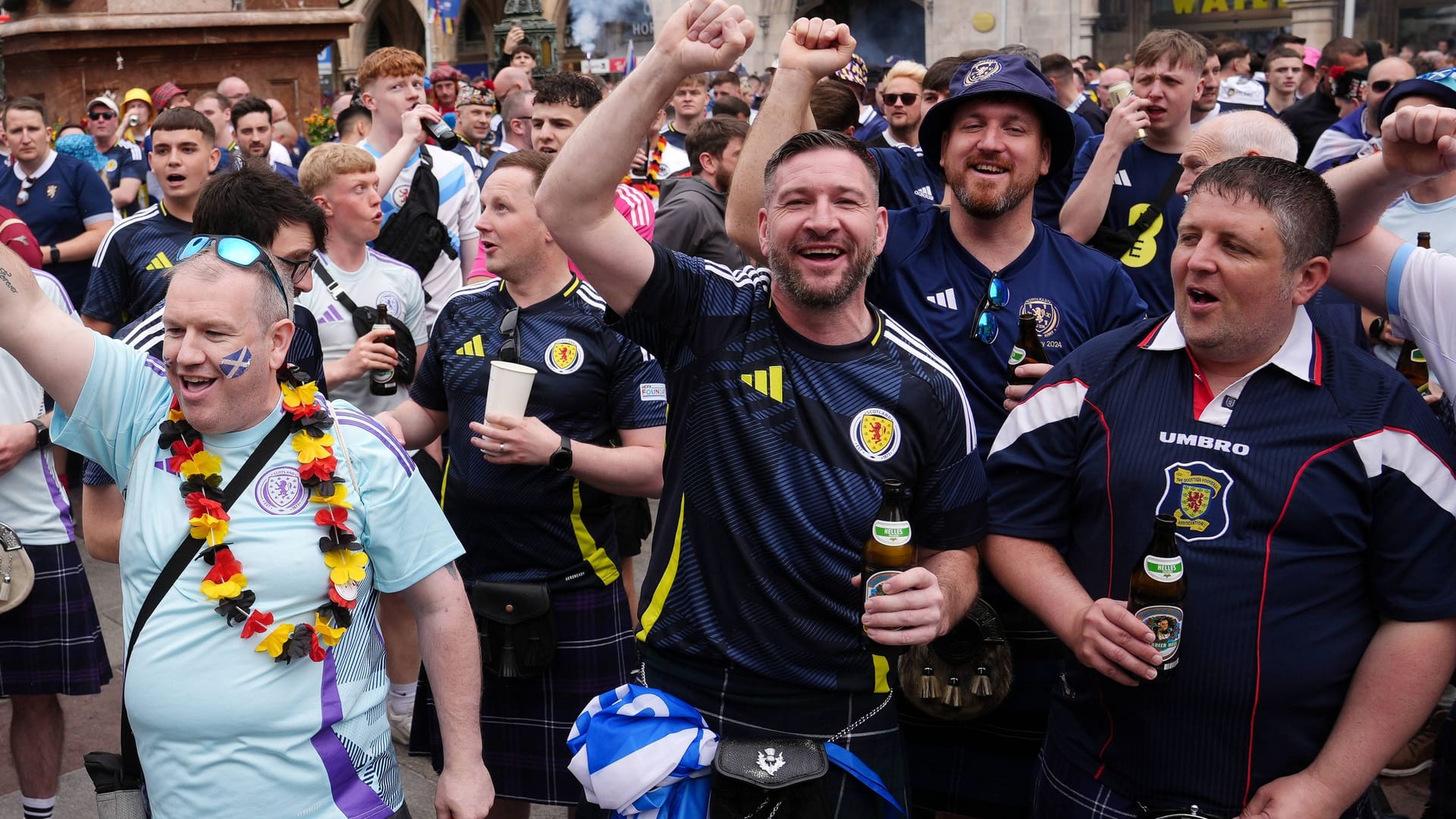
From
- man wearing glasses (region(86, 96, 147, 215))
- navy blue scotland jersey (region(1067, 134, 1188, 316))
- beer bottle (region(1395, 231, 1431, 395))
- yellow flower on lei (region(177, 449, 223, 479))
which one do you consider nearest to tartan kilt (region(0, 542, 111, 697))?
yellow flower on lei (region(177, 449, 223, 479))

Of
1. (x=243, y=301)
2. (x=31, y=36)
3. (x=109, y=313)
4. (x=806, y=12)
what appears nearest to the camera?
(x=243, y=301)

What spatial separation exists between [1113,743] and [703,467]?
43.5 inches

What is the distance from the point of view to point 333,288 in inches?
205

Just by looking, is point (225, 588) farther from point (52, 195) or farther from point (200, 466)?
point (52, 195)

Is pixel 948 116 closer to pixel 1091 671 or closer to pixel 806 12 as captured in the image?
pixel 1091 671

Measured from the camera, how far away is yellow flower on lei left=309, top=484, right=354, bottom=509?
2.89m

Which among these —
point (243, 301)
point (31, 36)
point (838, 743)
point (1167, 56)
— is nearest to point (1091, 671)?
point (838, 743)

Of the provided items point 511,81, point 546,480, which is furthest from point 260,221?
point 511,81

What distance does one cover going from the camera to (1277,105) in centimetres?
1256

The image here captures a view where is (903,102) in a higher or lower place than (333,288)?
higher

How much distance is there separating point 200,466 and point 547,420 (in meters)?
1.40

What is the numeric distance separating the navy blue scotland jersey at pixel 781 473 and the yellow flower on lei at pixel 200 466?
3.15ft

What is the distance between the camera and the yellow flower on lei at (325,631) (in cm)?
287

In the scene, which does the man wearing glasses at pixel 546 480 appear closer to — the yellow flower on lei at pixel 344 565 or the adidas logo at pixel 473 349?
the adidas logo at pixel 473 349
